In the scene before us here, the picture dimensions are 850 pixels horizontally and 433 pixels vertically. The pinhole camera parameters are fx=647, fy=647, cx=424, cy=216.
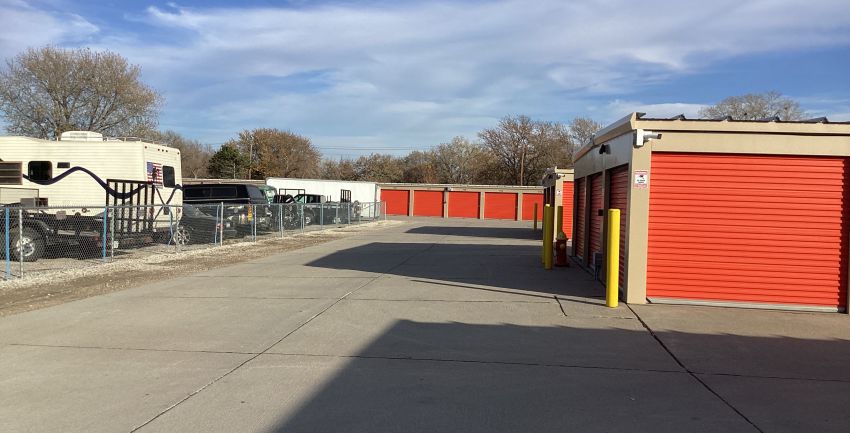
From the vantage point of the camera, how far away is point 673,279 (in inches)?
423

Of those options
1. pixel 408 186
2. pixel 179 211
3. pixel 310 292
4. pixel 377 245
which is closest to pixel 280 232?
pixel 377 245

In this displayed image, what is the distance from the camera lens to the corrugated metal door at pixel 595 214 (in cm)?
1476

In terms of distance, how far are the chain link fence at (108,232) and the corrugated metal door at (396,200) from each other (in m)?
35.3

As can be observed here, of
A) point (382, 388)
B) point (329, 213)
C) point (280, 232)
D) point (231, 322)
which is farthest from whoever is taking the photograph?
point (329, 213)

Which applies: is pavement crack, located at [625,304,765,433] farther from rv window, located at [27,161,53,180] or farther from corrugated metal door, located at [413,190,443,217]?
corrugated metal door, located at [413,190,443,217]

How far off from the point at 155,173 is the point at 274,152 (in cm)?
6308

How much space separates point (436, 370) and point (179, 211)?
14.4m

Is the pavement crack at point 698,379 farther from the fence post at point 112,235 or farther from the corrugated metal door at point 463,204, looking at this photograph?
the corrugated metal door at point 463,204

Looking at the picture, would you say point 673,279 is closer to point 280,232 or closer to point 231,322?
point 231,322

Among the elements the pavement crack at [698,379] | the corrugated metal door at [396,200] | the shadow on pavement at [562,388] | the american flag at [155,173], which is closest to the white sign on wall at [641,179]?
the pavement crack at [698,379]

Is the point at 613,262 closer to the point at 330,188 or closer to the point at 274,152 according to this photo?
the point at 330,188

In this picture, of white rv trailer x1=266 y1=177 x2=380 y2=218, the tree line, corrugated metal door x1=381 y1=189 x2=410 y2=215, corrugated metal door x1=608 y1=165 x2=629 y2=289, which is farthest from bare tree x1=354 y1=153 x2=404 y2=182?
corrugated metal door x1=608 y1=165 x2=629 y2=289

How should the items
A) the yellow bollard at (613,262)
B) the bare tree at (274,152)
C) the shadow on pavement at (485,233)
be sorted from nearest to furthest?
the yellow bollard at (613,262) < the shadow on pavement at (485,233) < the bare tree at (274,152)

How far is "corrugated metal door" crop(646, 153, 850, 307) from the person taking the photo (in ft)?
33.7
